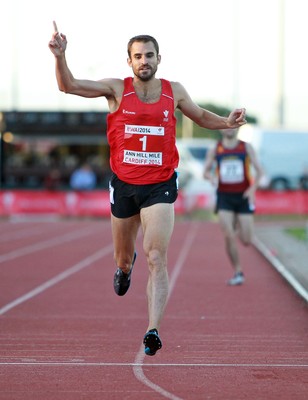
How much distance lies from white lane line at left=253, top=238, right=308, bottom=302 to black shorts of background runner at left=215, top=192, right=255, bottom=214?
1.06 meters

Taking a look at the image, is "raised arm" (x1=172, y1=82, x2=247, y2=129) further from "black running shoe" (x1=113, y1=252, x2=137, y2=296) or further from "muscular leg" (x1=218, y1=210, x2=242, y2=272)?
"muscular leg" (x1=218, y1=210, x2=242, y2=272)

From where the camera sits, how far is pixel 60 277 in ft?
49.1

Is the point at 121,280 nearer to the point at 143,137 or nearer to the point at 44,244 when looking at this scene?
the point at 143,137

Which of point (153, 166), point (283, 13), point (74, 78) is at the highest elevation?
point (283, 13)

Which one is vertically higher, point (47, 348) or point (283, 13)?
point (283, 13)

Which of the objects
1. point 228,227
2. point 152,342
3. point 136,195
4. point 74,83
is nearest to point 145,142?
point 136,195

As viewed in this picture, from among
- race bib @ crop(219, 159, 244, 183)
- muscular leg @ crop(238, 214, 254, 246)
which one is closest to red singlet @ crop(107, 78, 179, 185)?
race bib @ crop(219, 159, 244, 183)

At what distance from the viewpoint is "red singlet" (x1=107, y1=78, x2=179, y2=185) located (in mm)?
7930

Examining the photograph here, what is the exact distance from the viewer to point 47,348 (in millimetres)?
8508

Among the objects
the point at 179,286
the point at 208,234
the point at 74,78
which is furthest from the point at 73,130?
the point at 74,78

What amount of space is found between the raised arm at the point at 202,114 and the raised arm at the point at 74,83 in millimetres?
476
